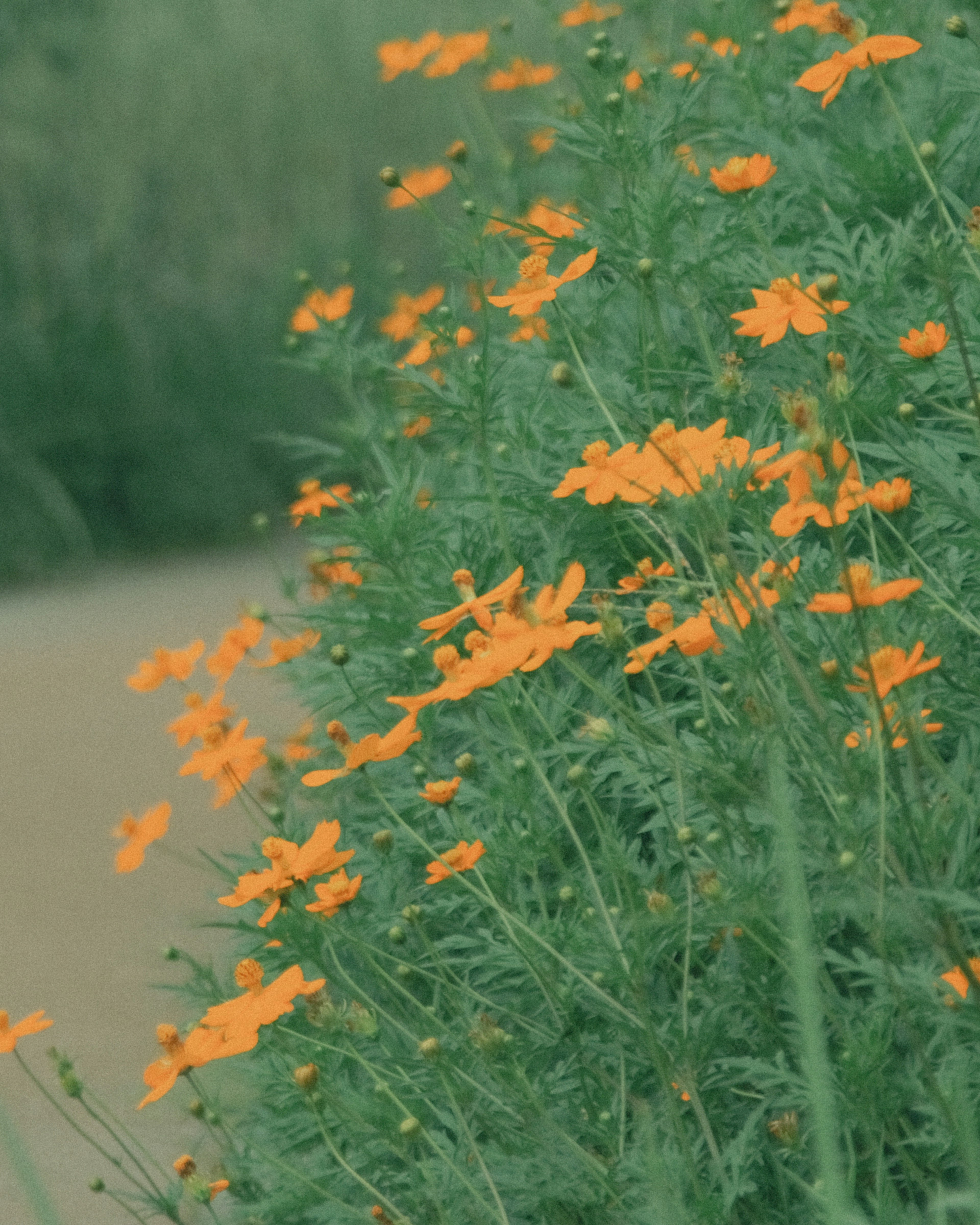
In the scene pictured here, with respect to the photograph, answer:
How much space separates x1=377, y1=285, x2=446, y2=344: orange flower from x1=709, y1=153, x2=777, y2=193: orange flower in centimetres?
109

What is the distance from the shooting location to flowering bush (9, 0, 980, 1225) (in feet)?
4.49

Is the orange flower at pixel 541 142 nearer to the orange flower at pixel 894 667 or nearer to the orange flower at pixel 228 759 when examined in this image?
the orange flower at pixel 228 759

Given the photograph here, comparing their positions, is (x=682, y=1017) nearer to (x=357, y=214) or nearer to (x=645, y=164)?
(x=645, y=164)

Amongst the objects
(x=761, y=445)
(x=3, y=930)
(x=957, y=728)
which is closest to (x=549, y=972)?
(x=957, y=728)

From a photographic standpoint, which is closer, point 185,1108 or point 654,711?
point 654,711

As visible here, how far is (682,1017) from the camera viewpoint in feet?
4.91

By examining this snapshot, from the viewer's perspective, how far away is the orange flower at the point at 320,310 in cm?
270

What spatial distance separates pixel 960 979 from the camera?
133cm

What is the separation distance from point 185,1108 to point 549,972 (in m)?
1.07

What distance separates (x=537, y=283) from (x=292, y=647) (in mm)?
1082

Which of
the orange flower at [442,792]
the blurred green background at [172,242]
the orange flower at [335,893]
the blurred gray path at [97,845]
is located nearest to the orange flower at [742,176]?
the orange flower at [442,792]

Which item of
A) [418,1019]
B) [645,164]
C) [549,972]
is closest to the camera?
[549,972]

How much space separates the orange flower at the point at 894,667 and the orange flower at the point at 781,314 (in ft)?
1.34

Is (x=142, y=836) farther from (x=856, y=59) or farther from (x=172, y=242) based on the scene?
(x=172, y=242)
